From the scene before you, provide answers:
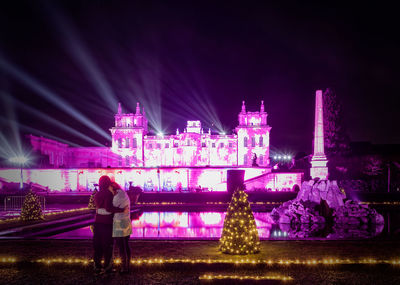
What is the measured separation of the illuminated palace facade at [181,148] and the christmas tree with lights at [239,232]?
51.7 m

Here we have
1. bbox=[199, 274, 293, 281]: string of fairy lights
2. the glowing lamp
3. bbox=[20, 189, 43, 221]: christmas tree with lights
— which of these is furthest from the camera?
the glowing lamp

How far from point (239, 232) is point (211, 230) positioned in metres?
5.98

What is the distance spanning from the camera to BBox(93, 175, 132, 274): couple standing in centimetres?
692

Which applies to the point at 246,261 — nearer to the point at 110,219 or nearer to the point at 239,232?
the point at 239,232

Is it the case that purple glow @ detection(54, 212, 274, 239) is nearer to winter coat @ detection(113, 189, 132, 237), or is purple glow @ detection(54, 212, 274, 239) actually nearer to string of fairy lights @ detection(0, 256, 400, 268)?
string of fairy lights @ detection(0, 256, 400, 268)

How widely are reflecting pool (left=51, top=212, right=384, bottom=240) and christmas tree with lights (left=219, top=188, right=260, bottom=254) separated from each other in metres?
4.07

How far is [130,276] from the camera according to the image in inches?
287

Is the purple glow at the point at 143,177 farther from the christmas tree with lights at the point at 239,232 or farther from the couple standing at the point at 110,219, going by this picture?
the couple standing at the point at 110,219

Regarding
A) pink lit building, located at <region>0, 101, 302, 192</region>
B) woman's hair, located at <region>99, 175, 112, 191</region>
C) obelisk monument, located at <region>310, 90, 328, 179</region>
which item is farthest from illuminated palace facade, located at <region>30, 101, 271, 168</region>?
woman's hair, located at <region>99, 175, 112, 191</region>

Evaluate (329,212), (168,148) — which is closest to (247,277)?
(329,212)

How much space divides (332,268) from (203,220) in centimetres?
1056

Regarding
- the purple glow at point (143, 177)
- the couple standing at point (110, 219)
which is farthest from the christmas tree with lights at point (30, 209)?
the purple glow at point (143, 177)

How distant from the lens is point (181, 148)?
6172 centimetres

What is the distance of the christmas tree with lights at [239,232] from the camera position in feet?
29.1
